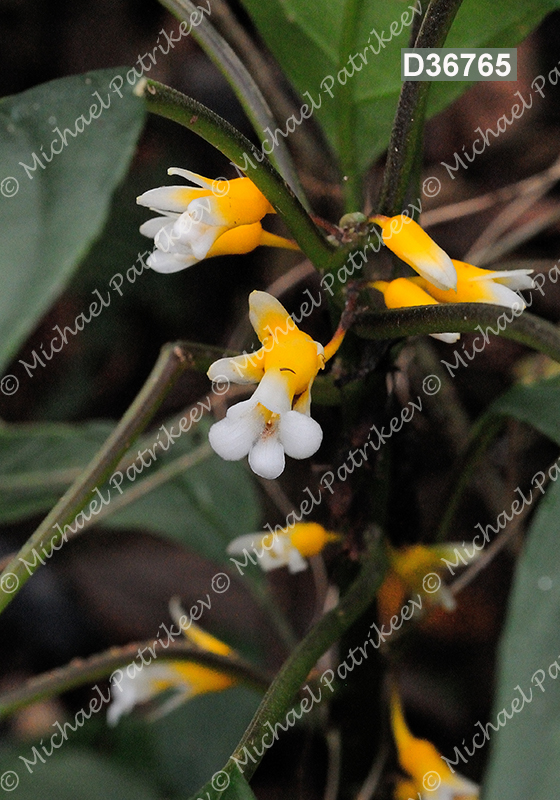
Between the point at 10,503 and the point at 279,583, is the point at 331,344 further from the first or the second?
the point at 279,583

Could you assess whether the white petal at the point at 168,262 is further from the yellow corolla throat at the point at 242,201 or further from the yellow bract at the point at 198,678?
the yellow bract at the point at 198,678

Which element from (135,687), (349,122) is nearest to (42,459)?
(135,687)

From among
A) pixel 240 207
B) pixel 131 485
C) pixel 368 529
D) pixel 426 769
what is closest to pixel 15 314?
pixel 240 207

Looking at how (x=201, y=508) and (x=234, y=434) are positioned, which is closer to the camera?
(x=234, y=434)

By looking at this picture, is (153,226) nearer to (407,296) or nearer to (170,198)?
(170,198)

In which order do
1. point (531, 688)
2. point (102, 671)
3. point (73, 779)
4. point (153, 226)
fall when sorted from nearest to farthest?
point (531, 688)
point (153, 226)
point (102, 671)
point (73, 779)

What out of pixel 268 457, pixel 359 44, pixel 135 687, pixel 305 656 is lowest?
pixel 135 687
